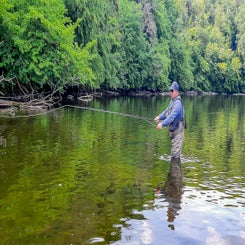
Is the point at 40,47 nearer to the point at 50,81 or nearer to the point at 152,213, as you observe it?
the point at 50,81

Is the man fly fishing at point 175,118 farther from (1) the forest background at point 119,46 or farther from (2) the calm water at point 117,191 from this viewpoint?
(1) the forest background at point 119,46

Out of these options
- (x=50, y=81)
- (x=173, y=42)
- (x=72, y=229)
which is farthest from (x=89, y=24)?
(x=173, y=42)

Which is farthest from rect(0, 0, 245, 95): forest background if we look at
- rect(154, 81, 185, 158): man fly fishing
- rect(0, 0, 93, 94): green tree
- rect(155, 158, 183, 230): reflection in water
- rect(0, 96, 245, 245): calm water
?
rect(155, 158, 183, 230): reflection in water

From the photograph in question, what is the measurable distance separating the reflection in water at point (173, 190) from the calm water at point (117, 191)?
20 mm

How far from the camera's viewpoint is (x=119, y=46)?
5231 cm

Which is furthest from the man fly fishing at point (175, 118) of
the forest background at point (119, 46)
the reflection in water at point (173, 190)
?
the forest background at point (119, 46)

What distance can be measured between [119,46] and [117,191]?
147 feet

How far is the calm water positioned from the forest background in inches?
483

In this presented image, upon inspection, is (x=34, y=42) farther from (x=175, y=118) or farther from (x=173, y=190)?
(x=173, y=190)

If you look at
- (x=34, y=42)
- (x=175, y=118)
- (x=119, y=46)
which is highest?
(x=119, y=46)

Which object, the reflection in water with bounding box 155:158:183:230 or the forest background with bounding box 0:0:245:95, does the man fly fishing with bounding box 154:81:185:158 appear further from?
the forest background with bounding box 0:0:245:95

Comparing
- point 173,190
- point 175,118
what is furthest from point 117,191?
point 175,118

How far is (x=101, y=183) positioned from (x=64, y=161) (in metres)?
2.49

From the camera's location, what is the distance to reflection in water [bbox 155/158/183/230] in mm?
7509
